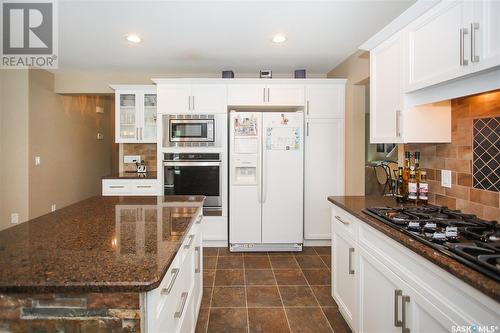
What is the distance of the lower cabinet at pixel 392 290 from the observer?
3.14 ft

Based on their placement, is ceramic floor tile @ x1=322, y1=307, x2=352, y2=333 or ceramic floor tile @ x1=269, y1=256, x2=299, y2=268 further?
ceramic floor tile @ x1=269, y1=256, x2=299, y2=268

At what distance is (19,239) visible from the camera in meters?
1.27

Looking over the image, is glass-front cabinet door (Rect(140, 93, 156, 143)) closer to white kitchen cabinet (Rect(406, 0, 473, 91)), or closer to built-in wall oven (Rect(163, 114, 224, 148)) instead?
built-in wall oven (Rect(163, 114, 224, 148))

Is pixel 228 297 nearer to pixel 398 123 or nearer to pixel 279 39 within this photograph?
pixel 398 123

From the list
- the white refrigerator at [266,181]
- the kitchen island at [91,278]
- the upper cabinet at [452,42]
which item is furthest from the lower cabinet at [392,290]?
the white refrigerator at [266,181]

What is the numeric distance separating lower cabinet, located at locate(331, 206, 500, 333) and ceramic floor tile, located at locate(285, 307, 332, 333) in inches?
7.2

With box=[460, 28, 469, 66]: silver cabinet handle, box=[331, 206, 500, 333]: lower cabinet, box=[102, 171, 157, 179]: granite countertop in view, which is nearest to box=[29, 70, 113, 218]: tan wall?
box=[102, 171, 157, 179]: granite countertop

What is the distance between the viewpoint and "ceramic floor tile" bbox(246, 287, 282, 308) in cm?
243

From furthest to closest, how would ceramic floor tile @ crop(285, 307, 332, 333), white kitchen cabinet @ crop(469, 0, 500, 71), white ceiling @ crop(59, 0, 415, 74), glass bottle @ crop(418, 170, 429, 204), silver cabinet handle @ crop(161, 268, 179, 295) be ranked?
white ceiling @ crop(59, 0, 415, 74) → ceramic floor tile @ crop(285, 307, 332, 333) → glass bottle @ crop(418, 170, 429, 204) → white kitchen cabinet @ crop(469, 0, 500, 71) → silver cabinet handle @ crop(161, 268, 179, 295)

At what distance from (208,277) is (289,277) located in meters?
0.81

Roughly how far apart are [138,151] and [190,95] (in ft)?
4.80

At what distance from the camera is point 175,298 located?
4.22 ft
